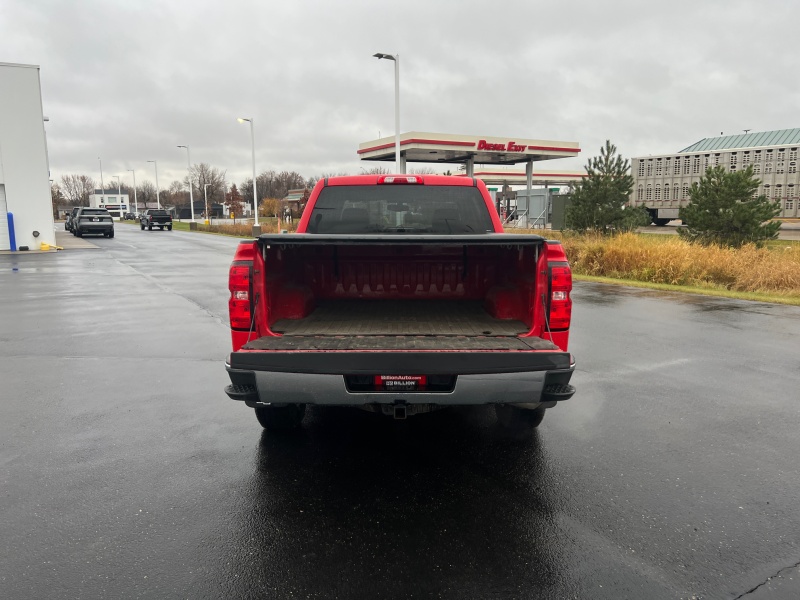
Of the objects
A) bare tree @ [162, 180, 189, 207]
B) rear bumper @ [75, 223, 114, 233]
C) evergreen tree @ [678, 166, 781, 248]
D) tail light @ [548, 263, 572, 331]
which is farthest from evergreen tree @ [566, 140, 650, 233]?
bare tree @ [162, 180, 189, 207]

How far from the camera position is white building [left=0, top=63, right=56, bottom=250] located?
25.2 meters

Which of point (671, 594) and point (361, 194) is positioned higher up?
point (361, 194)

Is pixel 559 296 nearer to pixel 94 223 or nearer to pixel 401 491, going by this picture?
pixel 401 491

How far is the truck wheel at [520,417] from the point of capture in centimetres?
445

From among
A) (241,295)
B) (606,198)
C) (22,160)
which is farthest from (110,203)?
(241,295)

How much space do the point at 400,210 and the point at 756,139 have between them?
6018 centimetres

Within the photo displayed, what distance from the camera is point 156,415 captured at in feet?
16.5

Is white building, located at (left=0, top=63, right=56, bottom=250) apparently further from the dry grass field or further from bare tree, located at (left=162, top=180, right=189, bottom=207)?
bare tree, located at (left=162, top=180, right=189, bottom=207)

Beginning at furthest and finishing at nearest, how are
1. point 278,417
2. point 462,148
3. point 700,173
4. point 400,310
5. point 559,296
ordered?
point 462,148, point 700,173, point 400,310, point 278,417, point 559,296

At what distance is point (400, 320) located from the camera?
4.69m

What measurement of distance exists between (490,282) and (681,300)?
7924mm

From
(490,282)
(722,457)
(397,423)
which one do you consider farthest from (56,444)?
(722,457)

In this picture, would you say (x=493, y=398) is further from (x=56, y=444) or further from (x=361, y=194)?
(x=56, y=444)

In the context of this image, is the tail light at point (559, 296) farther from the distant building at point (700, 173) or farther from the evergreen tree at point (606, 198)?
the distant building at point (700, 173)
